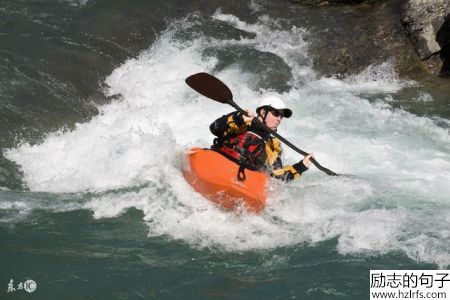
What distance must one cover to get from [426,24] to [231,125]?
541 cm

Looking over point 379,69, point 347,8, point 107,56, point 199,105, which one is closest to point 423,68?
point 379,69

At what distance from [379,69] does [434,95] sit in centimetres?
102

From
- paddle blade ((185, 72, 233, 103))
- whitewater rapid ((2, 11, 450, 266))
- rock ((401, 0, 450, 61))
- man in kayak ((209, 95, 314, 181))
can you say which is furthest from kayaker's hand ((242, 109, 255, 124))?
rock ((401, 0, 450, 61))

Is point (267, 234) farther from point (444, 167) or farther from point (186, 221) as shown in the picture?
point (444, 167)

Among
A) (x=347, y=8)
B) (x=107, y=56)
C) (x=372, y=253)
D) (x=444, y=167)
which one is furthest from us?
(x=347, y=8)

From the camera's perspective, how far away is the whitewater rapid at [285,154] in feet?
18.7

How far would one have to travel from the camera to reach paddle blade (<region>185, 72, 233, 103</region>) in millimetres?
6316

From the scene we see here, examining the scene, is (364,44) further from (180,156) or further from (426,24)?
(180,156)

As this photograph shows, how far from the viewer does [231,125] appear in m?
5.93

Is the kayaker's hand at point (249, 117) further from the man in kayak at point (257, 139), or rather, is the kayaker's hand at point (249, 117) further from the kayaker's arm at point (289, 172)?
the kayaker's arm at point (289, 172)

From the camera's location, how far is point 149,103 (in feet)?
29.3

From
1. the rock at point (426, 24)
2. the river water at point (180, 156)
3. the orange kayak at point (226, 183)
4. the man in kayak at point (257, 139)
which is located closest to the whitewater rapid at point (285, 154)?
the river water at point (180, 156)

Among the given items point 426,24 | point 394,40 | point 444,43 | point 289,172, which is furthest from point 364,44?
point 289,172

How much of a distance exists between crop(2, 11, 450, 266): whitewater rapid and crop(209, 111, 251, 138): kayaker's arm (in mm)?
646
